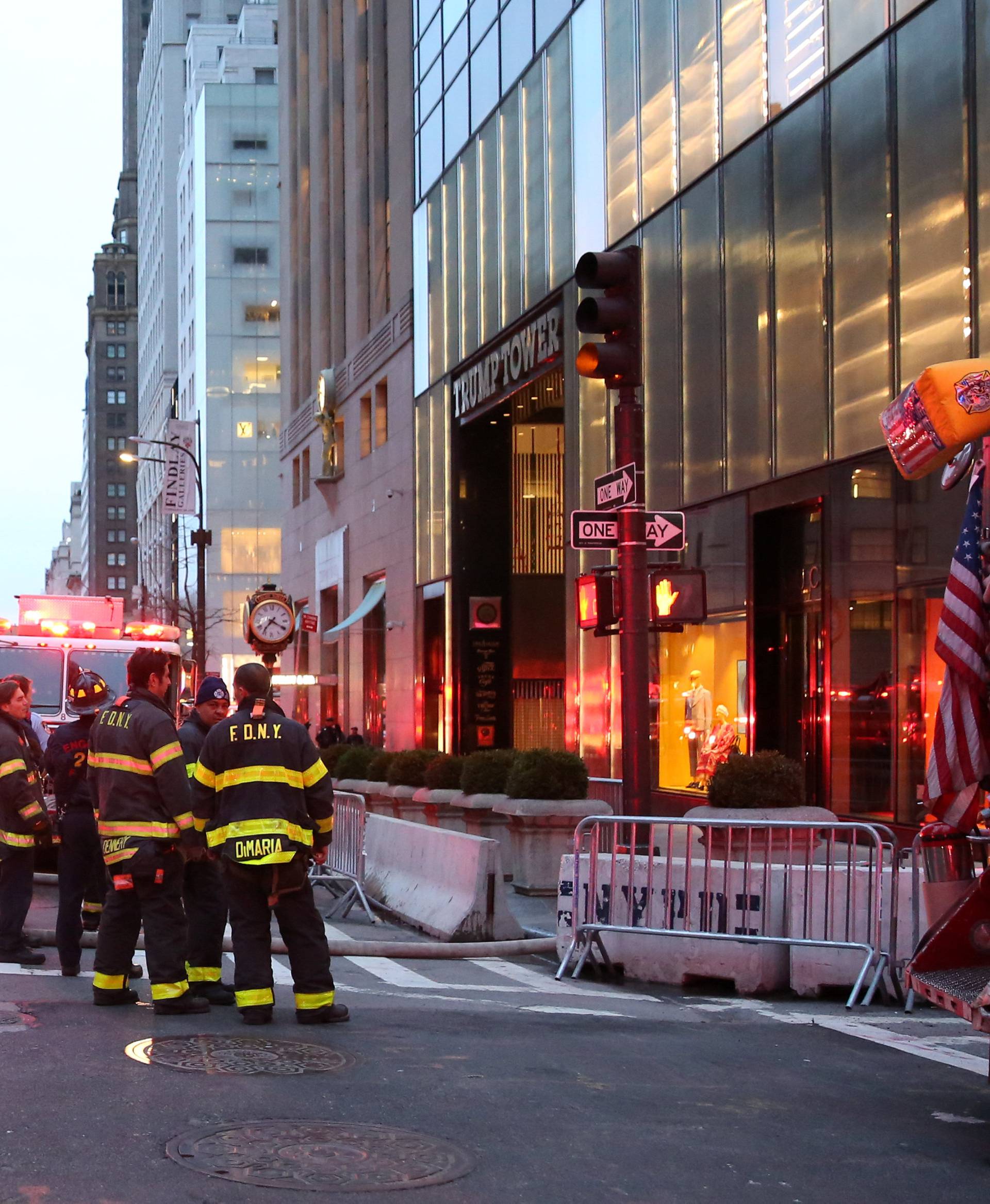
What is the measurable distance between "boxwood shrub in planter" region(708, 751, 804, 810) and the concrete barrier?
1871 millimetres

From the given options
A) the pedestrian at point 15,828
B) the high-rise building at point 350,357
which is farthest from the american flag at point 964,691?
the high-rise building at point 350,357

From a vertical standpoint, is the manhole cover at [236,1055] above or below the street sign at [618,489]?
below

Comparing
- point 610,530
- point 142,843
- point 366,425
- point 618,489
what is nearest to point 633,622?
point 610,530

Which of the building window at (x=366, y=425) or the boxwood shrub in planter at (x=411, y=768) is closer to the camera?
the boxwood shrub in planter at (x=411, y=768)

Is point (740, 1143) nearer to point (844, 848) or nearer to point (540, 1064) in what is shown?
point (540, 1064)

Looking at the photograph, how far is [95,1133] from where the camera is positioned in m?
5.91

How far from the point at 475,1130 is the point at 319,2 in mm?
46041

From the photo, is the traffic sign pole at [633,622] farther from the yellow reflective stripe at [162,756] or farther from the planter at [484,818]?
the planter at [484,818]

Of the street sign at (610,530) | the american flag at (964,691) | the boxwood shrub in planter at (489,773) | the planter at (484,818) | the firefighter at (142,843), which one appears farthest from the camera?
the boxwood shrub in planter at (489,773)

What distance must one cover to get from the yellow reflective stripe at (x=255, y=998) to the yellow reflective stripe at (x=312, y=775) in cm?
107

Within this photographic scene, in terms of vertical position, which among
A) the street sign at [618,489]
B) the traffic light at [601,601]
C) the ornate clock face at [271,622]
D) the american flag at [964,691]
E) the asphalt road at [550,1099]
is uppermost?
the street sign at [618,489]

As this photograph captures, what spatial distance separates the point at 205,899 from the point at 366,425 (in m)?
33.4

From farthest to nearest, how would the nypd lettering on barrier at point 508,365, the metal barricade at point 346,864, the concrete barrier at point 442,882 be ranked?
Result: the nypd lettering on barrier at point 508,365 → the metal barricade at point 346,864 → the concrete barrier at point 442,882

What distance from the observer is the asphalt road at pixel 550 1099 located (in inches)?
216
